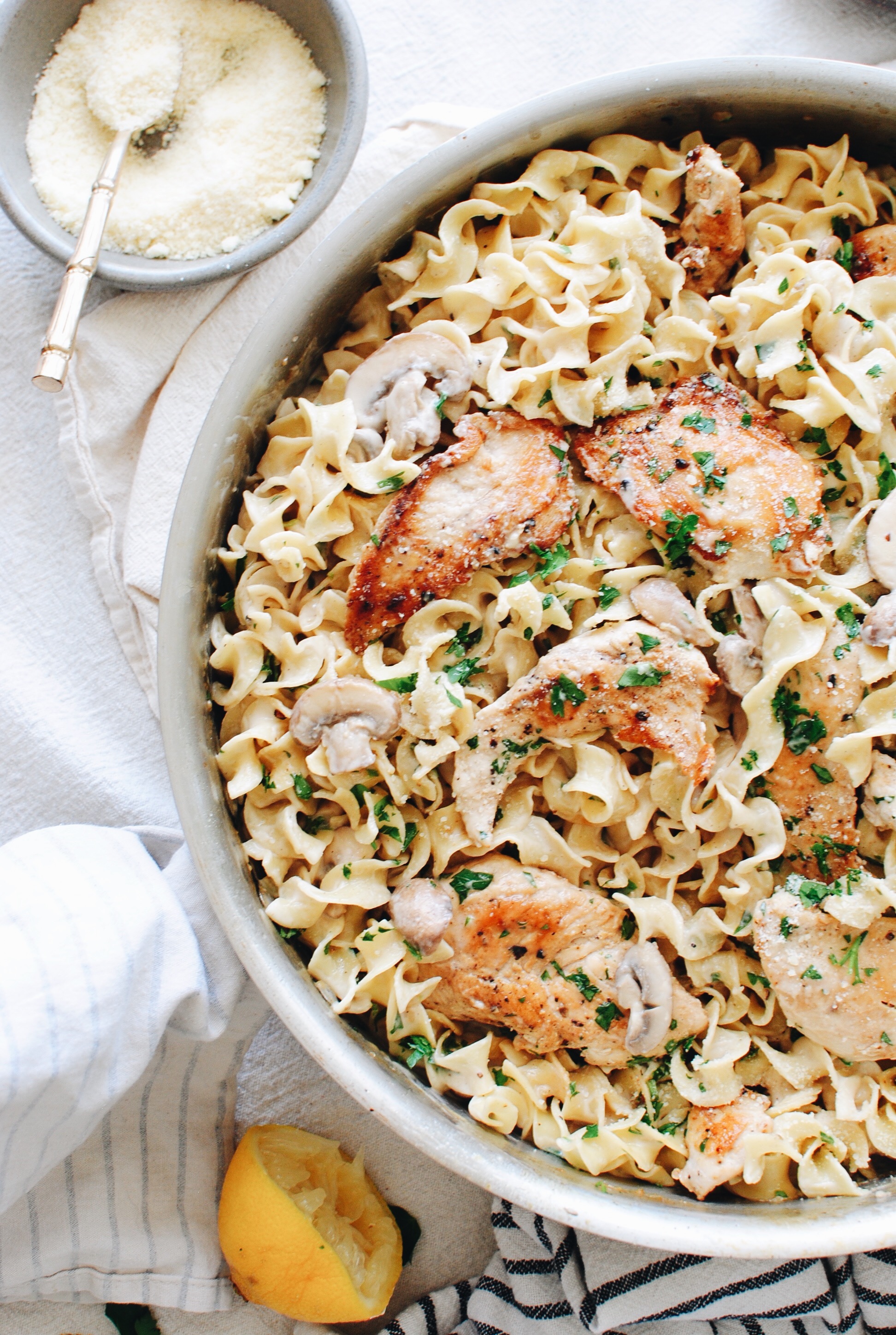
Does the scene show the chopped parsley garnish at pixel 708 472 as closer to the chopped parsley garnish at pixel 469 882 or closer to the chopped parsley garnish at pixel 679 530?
the chopped parsley garnish at pixel 679 530

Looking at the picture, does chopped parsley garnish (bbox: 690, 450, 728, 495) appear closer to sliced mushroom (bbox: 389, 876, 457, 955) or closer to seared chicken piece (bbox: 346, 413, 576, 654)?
seared chicken piece (bbox: 346, 413, 576, 654)

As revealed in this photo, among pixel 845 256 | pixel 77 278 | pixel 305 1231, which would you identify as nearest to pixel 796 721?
pixel 845 256

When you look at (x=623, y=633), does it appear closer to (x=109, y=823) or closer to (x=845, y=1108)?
(x=845, y=1108)

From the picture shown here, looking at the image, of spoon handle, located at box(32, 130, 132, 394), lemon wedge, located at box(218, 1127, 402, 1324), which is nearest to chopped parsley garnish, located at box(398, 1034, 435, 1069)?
lemon wedge, located at box(218, 1127, 402, 1324)

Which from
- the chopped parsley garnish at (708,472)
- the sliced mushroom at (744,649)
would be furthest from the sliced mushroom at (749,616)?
the chopped parsley garnish at (708,472)

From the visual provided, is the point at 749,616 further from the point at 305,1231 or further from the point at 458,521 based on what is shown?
the point at 305,1231

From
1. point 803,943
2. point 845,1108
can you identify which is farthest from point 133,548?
point 845,1108
